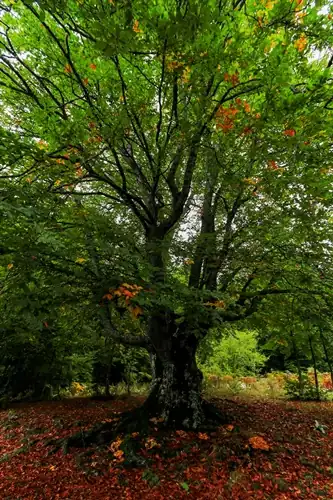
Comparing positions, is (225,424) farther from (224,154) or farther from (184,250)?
(224,154)

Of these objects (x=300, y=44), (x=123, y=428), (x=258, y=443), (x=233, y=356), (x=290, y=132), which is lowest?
(x=123, y=428)

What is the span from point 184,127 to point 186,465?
18.0 feet

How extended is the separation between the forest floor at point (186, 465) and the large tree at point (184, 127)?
2.93 feet

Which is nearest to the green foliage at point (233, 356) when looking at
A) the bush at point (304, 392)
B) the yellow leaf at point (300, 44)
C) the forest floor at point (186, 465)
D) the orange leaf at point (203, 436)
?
the bush at point (304, 392)

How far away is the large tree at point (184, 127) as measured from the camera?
357 cm

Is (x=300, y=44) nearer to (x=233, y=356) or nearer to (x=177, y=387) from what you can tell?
(x=177, y=387)

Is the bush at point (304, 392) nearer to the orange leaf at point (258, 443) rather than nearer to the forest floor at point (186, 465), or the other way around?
the forest floor at point (186, 465)

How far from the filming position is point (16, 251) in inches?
155

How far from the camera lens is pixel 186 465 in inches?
204

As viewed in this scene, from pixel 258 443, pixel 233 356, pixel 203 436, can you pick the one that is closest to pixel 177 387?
pixel 203 436

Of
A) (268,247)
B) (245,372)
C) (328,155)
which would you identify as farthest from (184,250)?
(245,372)

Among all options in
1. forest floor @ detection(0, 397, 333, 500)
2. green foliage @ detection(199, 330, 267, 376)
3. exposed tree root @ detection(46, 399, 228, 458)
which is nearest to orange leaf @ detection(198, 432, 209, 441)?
forest floor @ detection(0, 397, 333, 500)

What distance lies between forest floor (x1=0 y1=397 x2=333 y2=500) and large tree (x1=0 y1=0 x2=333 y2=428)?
89cm

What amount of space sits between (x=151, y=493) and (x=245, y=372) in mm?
13434
